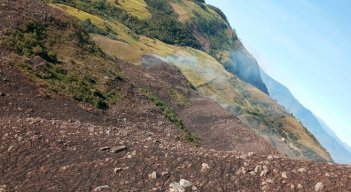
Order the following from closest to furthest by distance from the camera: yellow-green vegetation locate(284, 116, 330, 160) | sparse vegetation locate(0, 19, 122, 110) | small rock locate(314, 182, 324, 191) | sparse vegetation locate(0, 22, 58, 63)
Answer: small rock locate(314, 182, 324, 191) < sparse vegetation locate(0, 19, 122, 110) < sparse vegetation locate(0, 22, 58, 63) < yellow-green vegetation locate(284, 116, 330, 160)

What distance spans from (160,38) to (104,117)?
105 meters

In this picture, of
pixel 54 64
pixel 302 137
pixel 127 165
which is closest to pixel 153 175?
pixel 127 165

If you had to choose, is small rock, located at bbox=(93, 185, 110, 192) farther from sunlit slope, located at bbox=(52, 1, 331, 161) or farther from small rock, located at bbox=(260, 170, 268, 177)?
sunlit slope, located at bbox=(52, 1, 331, 161)

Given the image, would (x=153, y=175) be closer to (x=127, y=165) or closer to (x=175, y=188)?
(x=175, y=188)

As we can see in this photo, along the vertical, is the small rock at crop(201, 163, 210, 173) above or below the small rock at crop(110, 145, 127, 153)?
above

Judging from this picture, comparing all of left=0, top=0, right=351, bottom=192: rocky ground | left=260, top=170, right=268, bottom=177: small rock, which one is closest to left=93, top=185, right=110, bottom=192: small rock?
left=0, top=0, right=351, bottom=192: rocky ground

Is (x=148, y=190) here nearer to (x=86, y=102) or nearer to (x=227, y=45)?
(x=86, y=102)

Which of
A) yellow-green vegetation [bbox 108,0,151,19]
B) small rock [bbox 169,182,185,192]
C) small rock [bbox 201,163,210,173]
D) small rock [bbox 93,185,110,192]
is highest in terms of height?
small rock [bbox 201,163,210,173]

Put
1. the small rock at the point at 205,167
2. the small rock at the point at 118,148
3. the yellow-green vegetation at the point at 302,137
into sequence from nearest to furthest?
1. the small rock at the point at 205,167
2. the small rock at the point at 118,148
3. the yellow-green vegetation at the point at 302,137

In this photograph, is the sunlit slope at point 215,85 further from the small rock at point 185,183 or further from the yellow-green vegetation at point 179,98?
the small rock at point 185,183

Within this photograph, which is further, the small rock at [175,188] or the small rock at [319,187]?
the small rock at [175,188]

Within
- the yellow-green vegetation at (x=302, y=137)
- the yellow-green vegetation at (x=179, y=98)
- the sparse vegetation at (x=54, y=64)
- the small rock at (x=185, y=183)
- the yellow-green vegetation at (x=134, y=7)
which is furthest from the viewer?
the yellow-green vegetation at (x=134, y=7)

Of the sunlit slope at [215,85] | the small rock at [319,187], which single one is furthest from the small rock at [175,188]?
the sunlit slope at [215,85]

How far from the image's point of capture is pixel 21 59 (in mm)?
34938
